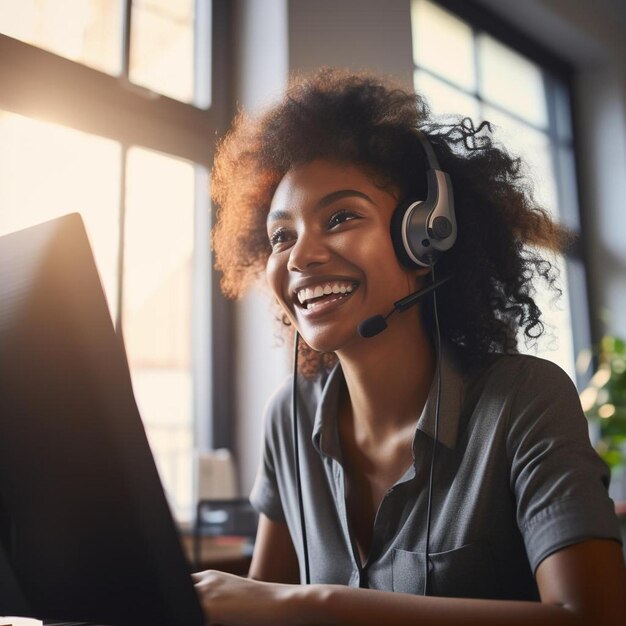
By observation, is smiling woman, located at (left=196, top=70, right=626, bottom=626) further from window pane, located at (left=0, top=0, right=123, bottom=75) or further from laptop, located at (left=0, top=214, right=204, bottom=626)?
window pane, located at (left=0, top=0, right=123, bottom=75)

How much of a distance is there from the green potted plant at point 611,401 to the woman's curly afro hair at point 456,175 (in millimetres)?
2816

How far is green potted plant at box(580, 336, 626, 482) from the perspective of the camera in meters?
3.79

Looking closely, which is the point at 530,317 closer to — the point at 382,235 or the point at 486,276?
the point at 486,276

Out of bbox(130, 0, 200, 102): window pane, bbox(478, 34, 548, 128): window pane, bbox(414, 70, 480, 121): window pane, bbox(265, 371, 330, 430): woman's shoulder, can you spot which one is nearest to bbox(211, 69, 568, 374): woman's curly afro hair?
bbox(265, 371, 330, 430): woman's shoulder

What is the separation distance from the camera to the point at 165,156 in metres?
2.51

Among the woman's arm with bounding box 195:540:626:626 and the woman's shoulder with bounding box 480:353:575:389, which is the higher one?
the woman's shoulder with bounding box 480:353:575:389

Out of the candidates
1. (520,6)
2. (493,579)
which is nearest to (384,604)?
(493,579)

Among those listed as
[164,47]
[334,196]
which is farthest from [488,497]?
[164,47]

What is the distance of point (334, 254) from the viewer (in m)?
1.03

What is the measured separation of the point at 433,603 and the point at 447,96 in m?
3.21

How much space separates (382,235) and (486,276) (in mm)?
196

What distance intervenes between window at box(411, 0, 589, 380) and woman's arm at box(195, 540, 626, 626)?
2632 millimetres

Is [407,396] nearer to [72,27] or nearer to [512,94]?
[72,27]

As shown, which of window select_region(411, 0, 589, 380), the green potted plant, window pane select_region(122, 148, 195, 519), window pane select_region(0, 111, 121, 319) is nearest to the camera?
window pane select_region(0, 111, 121, 319)
